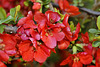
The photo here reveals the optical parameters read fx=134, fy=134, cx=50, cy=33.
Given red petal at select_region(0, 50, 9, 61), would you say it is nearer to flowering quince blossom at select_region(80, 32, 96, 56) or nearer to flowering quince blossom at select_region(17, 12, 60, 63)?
flowering quince blossom at select_region(17, 12, 60, 63)

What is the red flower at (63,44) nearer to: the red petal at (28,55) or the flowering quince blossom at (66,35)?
the flowering quince blossom at (66,35)

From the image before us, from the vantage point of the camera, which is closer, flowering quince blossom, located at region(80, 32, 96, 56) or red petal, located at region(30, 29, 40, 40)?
red petal, located at region(30, 29, 40, 40)

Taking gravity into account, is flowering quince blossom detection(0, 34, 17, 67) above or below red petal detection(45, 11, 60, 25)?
below

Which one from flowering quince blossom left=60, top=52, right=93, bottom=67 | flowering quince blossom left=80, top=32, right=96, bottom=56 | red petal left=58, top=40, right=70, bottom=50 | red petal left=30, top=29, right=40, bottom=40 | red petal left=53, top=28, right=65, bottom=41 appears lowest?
flowering quince blossom left=60, top=52, right=93, bottom=67

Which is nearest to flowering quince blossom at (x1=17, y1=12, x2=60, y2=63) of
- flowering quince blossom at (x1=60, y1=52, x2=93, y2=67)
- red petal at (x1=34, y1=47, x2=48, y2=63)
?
red petal at (x1=34, y1=47, x2=48, y2=63)

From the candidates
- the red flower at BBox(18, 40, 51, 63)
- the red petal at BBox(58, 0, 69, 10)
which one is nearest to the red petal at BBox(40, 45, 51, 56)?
the red flower at BBox(18, 40, 51, 63)

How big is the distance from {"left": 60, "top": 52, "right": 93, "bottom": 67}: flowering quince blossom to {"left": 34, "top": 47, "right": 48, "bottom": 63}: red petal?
0.33ft

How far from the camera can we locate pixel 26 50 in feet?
1.61

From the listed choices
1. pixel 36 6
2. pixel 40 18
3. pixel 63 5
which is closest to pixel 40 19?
pixel 40 18

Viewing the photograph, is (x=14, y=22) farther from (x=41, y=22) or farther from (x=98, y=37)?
(x=98, y=37)

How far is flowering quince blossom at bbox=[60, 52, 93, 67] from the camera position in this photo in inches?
21.4

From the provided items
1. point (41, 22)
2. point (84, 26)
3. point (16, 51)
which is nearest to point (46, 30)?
point (41, 22)

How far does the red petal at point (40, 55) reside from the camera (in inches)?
19.1

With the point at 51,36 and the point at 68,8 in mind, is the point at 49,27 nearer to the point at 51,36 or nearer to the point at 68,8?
the point at 51,36
